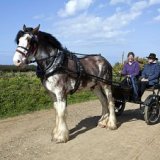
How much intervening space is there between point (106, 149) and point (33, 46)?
2542mm

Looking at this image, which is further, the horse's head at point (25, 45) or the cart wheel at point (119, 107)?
the cart wheel at point (119, 107)

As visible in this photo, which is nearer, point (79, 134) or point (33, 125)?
point (79, 134)

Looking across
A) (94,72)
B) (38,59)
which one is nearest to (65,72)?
(38,59)

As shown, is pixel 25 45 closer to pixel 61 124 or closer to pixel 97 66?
pixel 61 124

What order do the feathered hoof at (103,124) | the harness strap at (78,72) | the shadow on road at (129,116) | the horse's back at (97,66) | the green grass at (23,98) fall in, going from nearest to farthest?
the harness strap at (78,72) < the horse's back at (97,66) < the feathered hoof at (103,124) < the shadow on road at (129,116) < the green grass at (23,98)

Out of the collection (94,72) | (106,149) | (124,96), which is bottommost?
(106,149)

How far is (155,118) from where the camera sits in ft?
33.4

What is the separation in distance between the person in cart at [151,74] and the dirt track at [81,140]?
1.00 meters

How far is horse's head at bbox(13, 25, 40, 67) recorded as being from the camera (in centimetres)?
767

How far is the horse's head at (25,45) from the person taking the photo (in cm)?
767

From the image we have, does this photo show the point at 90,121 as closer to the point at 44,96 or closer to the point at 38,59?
the point at 38,59

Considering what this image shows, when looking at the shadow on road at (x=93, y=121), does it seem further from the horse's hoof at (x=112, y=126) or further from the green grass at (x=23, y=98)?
the green grass at (x=23, y=98)

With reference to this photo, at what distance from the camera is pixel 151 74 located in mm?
10203

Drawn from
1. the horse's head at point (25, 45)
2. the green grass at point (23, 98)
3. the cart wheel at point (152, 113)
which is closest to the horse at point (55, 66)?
the horse's head at point (25, 45)
